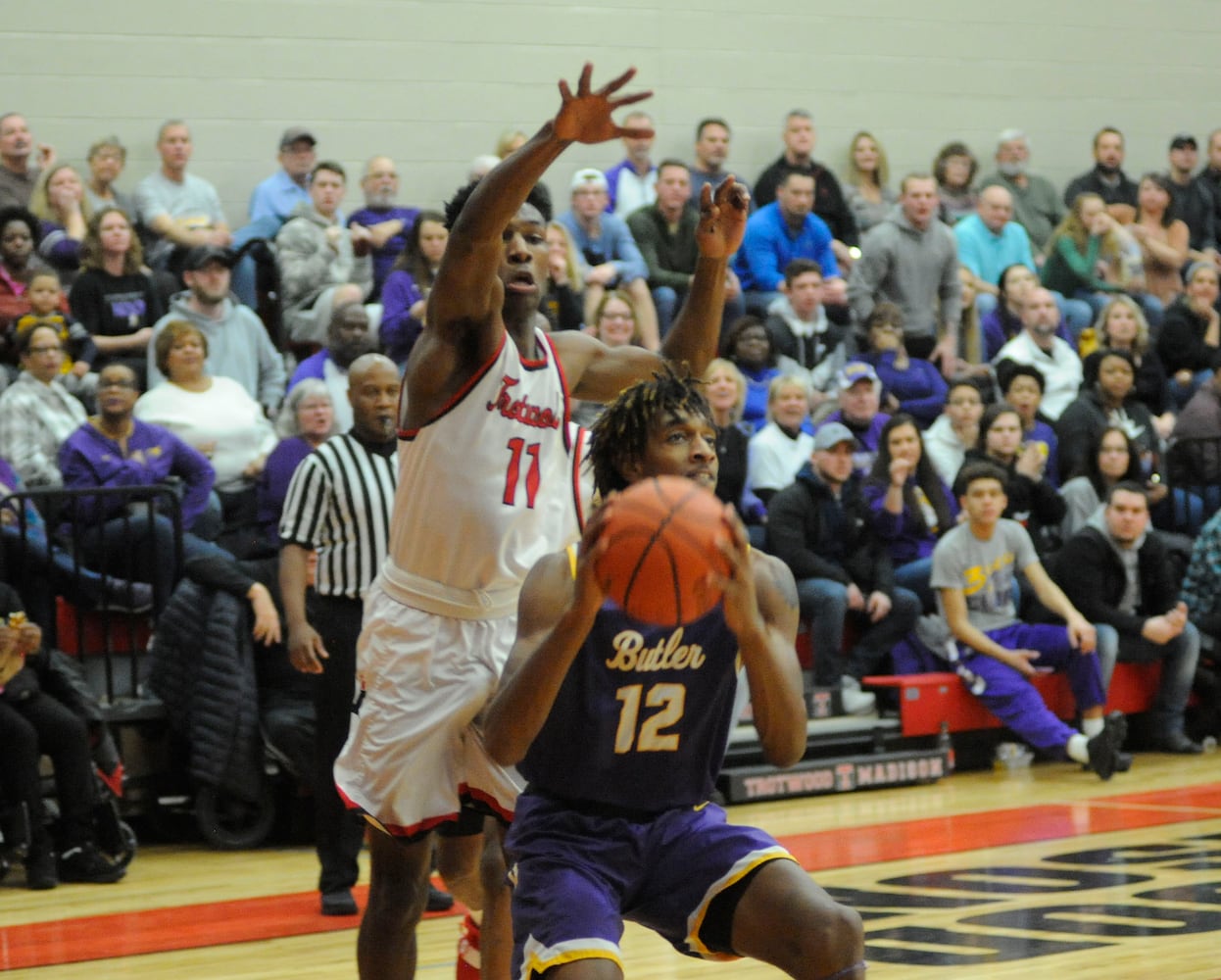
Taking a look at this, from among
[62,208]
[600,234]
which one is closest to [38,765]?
[62,208]

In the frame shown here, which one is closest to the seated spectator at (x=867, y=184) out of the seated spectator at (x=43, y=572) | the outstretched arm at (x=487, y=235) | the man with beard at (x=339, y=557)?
the seated spectator at (x=43, y=572)

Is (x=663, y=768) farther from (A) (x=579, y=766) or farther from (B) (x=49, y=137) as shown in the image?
(B) (x=49, y=137)

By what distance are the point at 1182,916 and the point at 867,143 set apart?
869cm

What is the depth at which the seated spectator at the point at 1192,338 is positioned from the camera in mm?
12547

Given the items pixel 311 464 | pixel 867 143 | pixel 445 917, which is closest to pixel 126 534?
pixel 311 464

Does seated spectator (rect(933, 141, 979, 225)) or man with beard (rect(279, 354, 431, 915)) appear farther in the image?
seated spectator (rect(933, 141, 979, 225))

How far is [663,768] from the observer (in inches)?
140

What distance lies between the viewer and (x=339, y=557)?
650 centimetres

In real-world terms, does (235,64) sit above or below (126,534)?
above

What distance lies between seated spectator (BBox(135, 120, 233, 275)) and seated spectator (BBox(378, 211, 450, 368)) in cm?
115

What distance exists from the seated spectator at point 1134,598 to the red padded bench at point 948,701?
0.24 m

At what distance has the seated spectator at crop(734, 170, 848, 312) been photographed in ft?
39.2

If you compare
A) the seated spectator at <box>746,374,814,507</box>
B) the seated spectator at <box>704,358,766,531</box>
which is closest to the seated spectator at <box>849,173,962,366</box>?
the seated spectator at <box>746,374,814,507</box>

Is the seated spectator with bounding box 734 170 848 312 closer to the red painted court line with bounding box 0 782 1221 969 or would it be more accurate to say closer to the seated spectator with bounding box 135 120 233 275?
the seated spectator with bounding box 135 120 233 275
